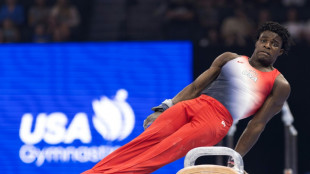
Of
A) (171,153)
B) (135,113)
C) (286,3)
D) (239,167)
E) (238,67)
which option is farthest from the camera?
(286,3)

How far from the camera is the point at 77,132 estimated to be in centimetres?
703

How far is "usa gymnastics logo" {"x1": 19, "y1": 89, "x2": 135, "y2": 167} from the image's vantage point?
6.97 metres

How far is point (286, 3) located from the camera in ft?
29.2

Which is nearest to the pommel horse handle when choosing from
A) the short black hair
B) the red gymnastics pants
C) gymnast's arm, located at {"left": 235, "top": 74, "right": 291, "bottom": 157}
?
the red gymnastics pants

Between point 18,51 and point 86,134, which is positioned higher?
point 18,51

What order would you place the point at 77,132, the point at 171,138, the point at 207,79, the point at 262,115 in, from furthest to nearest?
the point at 77,132, the point at 207,79, the point at 262,115, the point at 171,138

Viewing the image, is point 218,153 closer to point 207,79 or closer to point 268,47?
point 207,79

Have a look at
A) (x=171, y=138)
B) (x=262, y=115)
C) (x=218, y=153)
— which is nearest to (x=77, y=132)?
(x=171, y=138)

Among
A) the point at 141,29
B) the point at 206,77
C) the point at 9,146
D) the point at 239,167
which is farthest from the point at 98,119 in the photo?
the point at 239,167

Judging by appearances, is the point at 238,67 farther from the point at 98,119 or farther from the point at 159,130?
the point at 98,119

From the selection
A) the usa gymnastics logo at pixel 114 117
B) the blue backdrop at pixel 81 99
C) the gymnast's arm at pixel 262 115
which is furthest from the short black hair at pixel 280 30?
the usa gymnastics logo at pixel 114 117

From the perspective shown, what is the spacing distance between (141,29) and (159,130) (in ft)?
16.7

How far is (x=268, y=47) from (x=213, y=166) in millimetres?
→ 1316

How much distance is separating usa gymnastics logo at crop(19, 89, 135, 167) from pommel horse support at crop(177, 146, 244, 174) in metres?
3.45
